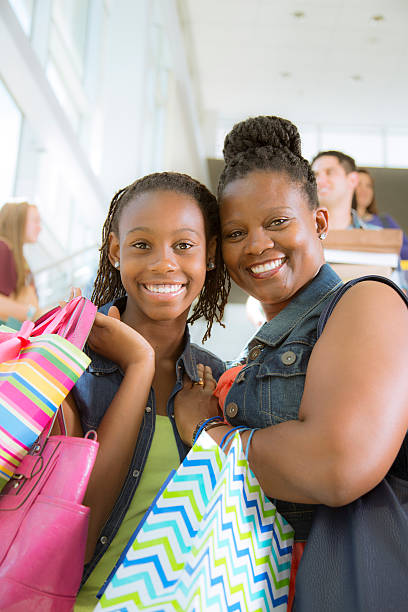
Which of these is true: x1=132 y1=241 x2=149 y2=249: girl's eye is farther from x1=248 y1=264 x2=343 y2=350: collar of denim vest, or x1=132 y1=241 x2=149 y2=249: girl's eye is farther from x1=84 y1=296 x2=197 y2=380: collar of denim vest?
x1=248 y1=264 x2=343 y2=350: collar of denim vest

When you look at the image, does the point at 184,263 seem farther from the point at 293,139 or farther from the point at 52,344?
the point at 52,344

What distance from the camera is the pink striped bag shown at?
108 cm

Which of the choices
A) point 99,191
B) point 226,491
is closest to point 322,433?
point 226,491

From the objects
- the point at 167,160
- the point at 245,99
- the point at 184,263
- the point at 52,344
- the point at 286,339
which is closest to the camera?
the point at 52,344

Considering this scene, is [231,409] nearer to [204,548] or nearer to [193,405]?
[193,405]

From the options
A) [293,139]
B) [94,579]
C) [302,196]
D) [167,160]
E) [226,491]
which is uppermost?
[167,160]

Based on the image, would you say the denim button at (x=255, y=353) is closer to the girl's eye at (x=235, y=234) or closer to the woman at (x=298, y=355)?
the woman at (x=298, y=355)

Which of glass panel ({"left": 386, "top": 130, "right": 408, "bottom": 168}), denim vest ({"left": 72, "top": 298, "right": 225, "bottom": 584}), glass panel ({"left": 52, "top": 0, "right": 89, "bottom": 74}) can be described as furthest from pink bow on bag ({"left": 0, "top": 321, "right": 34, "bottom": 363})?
glass panel ({"left": 386, "top": 130, "right": 408, "bottom": 168})

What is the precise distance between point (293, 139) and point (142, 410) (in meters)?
0.90

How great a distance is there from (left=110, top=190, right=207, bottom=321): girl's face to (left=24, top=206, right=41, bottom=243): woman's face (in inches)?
111

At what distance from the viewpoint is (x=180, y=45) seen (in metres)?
9.84

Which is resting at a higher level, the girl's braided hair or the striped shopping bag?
the girl's braided hair

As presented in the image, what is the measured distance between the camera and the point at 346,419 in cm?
109

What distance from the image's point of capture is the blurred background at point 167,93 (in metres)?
5.44
